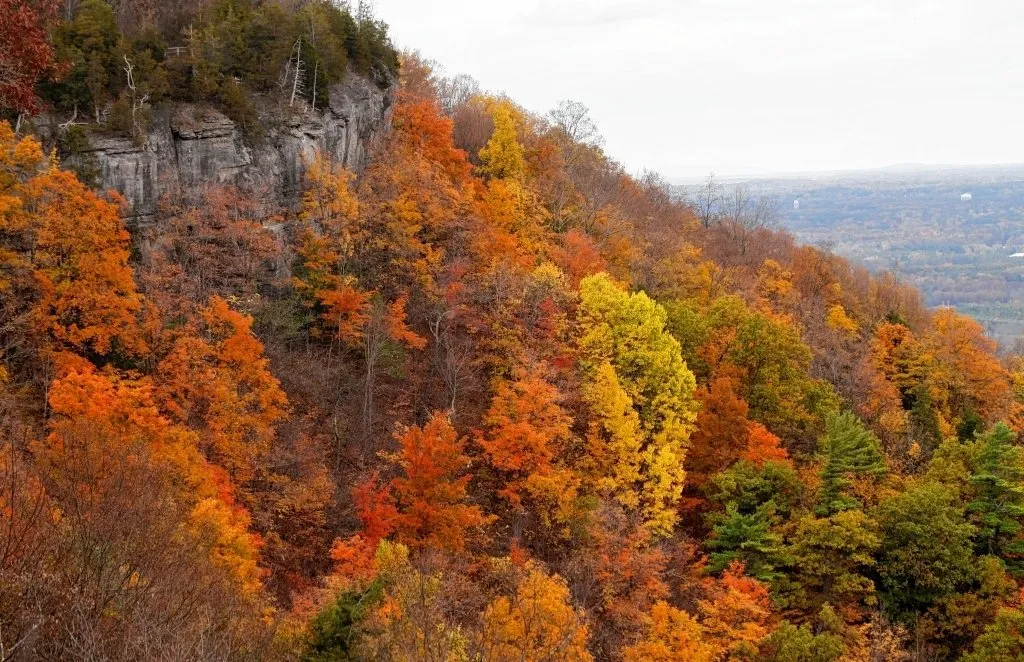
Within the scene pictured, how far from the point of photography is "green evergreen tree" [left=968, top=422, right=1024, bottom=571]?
29891mm

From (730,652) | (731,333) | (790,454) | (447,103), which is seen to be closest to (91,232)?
(730,652)

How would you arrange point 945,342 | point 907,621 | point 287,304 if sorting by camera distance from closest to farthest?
point 907,621, point 287,304, point 945,342

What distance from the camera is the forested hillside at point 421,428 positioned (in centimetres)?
2052

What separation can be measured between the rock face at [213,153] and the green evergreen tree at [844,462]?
25.9 meters

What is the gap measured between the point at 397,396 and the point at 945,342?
41159 millimetres

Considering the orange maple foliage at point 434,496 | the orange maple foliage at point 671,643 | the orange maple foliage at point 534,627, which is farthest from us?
the orange maple foliage at point 434,496

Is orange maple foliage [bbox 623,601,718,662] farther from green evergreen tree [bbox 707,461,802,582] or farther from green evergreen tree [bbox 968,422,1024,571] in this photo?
green evergreen tree [bbox 968,422,1024,571]

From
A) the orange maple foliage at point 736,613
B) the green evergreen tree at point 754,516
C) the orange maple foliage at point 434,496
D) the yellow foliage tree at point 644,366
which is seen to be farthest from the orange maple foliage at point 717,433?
the orange maple foliage at point 434,496

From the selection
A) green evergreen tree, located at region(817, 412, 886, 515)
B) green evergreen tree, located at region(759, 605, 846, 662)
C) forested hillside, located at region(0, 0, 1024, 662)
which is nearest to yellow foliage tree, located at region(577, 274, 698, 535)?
forested hillside, located at region(0, 0, 1024, 662)

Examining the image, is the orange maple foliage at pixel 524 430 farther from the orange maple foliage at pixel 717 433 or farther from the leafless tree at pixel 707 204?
the leafless tree at pixel 707 204

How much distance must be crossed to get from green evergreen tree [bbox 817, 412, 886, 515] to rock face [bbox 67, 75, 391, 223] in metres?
25.9

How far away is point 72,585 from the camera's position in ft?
30.4

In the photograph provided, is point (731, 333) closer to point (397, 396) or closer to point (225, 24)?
point (397, 396)

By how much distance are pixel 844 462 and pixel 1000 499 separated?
264 inches
